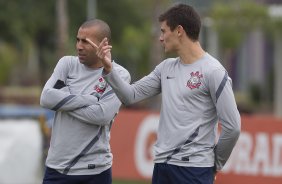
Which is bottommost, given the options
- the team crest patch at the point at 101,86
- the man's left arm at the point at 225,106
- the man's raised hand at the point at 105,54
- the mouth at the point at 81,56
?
the man's left arm at the point at 225,106

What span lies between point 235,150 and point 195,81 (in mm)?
9032

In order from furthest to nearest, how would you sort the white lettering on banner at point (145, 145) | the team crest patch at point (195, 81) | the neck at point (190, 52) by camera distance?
the white lettering on banner at point (145, 145)
the neck at point (190, 52)
the team crest patch at point (195, 81)

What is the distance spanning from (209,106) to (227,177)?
9123 mm

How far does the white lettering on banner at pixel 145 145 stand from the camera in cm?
1708

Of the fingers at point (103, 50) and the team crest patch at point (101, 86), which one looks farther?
the team crest patch at point (101, 86)

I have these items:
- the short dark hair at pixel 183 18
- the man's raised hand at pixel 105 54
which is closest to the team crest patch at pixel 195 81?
the short dark hair at pixel 183 18

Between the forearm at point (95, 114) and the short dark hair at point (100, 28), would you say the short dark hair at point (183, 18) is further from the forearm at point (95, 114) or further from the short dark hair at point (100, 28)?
the forearm at point (95, 114)

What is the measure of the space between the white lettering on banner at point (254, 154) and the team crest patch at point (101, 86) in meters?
8.43

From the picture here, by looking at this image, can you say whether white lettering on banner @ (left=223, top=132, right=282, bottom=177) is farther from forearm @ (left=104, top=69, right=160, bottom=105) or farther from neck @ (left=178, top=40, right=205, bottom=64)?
neck @ (left=178, top=40, right=205, bottom=64)

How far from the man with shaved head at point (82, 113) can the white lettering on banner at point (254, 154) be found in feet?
27.6

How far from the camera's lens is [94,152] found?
7.57 metres

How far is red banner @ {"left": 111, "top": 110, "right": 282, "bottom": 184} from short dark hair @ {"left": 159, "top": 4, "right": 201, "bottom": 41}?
345 inches

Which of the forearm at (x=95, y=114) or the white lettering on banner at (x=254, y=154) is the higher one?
the white lettering on banner at (x=254, y=154)

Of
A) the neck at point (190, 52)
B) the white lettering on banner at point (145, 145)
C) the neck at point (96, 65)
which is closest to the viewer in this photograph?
the neck at point (190, 52)
